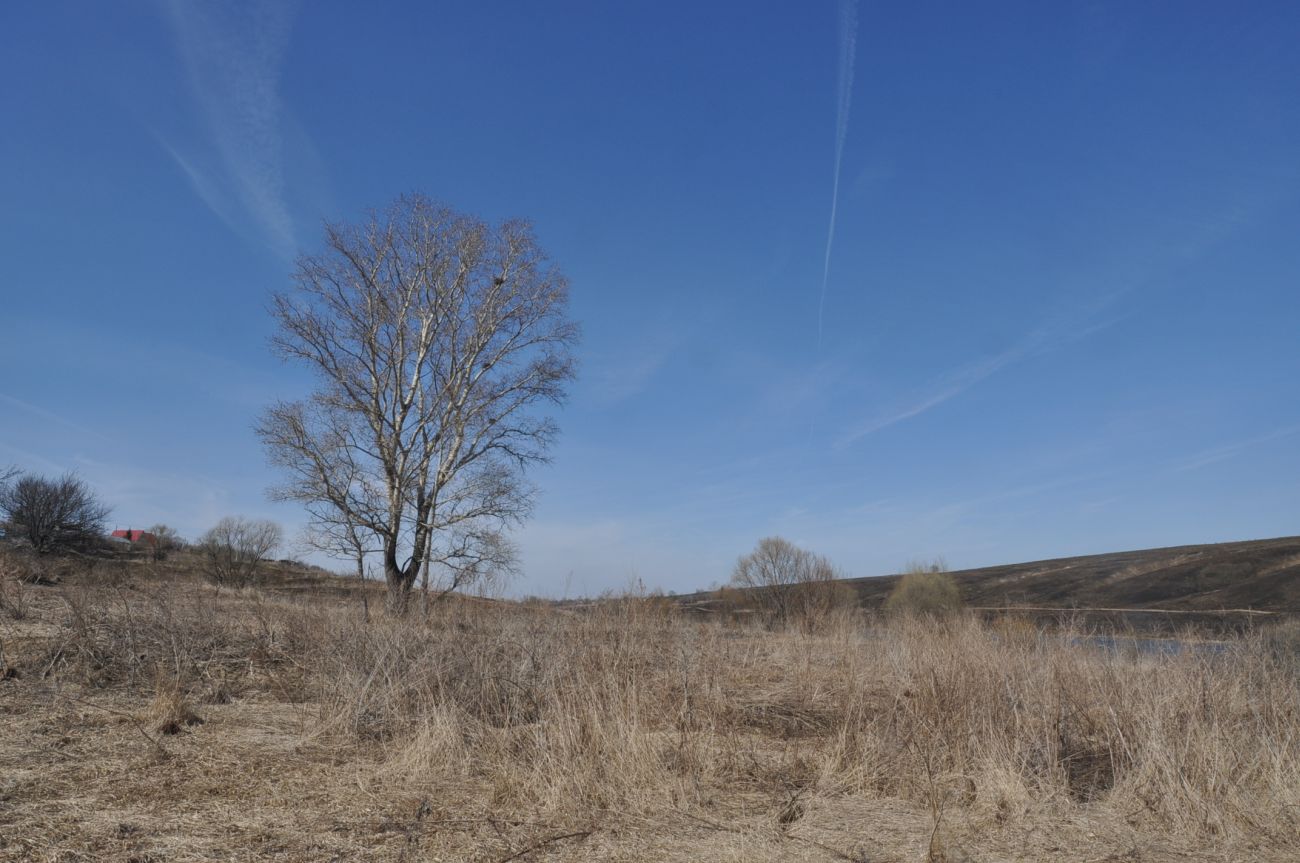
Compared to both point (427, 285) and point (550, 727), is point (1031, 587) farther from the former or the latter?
point (550, 727)

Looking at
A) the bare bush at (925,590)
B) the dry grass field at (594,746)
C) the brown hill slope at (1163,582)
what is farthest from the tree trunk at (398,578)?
the brown hill slope at (1163,582)

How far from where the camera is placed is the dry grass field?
4234 millimetres

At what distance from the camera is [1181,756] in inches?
207

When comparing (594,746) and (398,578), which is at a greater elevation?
(398,578)

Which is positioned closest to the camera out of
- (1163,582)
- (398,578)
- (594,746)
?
(594,746)

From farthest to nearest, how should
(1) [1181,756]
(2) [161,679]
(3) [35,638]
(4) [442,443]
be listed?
1. (4) [442,443]
2. (3) [35,638]
3. (2) [161,679]
4. (1) [1181,756]

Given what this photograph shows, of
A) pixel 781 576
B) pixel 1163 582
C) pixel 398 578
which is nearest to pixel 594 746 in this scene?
pixel 398 578

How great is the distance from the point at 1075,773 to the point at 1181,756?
105 cm

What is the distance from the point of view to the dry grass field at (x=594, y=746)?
4234mm

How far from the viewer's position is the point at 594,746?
554 centimetres

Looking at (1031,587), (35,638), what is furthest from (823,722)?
(1031,587)

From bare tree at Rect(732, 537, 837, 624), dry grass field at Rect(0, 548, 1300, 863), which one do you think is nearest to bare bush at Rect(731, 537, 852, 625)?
bare tree at Rect(732, 537, 837, 624)

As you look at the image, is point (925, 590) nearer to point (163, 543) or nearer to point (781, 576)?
point (781, 576)

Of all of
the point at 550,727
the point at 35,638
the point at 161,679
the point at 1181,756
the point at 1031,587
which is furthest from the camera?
the point at 1031,587
